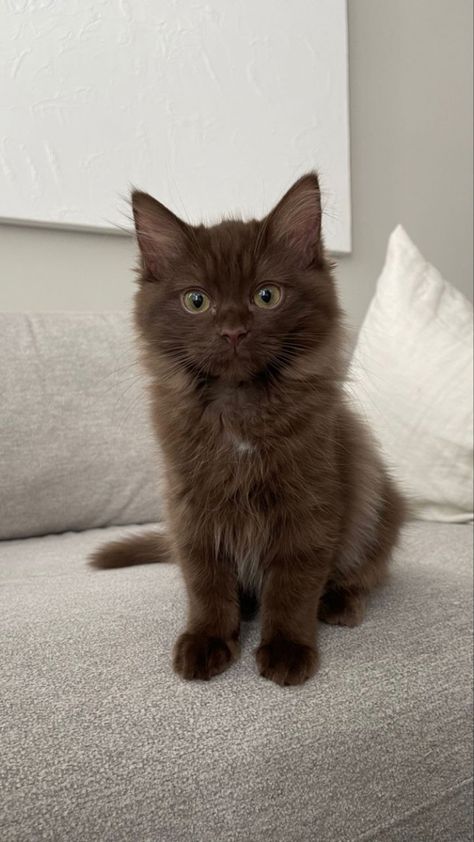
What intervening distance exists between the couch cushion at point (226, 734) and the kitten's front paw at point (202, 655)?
0.06 feet

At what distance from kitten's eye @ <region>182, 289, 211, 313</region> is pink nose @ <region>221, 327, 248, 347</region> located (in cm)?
6

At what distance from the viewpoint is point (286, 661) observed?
0.87 m

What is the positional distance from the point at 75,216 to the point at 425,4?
186 centimetres

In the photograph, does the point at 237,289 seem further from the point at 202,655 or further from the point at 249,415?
the point at 202,655

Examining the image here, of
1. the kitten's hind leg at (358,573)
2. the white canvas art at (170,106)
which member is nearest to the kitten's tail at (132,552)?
the kitten's hind leg at (358,573)

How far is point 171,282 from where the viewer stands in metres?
0.93

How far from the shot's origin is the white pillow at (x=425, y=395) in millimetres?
1773

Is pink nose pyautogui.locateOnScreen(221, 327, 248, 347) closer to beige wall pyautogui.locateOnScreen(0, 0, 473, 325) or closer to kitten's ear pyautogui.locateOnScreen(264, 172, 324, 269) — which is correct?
kitten's ear pyautogui.locateOnScreen(264, 172, 324, 269)

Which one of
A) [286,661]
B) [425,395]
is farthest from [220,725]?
[425,395]

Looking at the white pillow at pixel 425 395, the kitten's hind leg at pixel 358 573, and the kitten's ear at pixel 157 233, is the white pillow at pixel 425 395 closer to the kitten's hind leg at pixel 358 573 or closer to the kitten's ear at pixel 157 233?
the kitten's hind leg at pixel 358 573

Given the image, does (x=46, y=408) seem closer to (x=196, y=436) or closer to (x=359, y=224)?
(x=196, y=436)

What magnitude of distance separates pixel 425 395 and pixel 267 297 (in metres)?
1.03

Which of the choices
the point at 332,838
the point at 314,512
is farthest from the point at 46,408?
the point at 332,838

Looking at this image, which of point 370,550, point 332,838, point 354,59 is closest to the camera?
point 332,838
